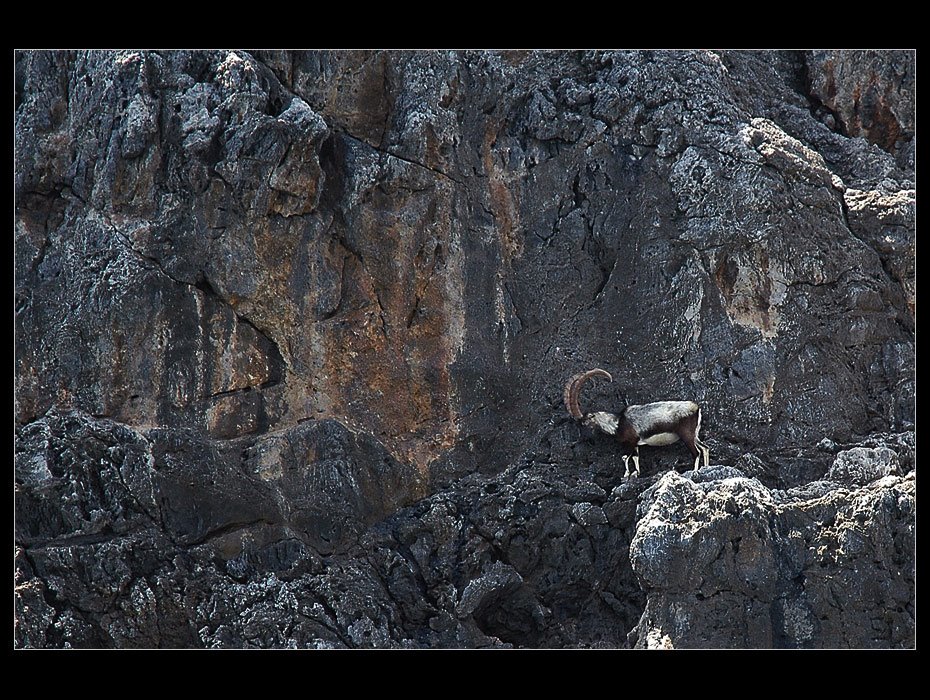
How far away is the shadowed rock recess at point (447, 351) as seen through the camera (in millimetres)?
12695

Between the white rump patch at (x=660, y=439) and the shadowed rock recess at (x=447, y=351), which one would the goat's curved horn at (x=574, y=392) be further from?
the white rump patch at (x=660, y=439)

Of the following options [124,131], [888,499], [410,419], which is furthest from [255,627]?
[888,499]

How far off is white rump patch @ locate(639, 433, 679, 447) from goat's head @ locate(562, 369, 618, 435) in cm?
40

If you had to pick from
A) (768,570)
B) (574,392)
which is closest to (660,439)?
(574,392)

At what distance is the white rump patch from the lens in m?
14.0

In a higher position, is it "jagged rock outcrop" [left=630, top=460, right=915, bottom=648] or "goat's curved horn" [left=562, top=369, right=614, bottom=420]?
"goat's curved horn" [left=562, top=369, right=614, bottom=420]

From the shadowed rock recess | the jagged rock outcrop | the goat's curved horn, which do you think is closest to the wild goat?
the goat's curved horn

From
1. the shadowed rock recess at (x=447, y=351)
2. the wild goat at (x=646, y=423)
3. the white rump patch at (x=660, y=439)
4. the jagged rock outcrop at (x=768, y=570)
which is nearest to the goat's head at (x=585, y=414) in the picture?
the wild goat at (x=646, y=423)

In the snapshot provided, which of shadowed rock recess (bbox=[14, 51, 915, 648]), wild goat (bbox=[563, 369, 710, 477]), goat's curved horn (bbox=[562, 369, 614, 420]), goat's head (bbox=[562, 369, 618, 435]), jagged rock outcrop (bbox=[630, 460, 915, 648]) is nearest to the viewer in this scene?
jagged rock outcrop (bbox=[630, 460, 915, 648])

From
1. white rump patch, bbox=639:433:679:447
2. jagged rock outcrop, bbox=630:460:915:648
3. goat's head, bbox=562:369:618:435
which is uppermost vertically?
goat's head, bbox=562:369:618:435

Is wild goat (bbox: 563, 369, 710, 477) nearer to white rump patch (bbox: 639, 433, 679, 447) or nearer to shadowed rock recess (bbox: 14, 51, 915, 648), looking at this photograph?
white rump patch (bbox: 639, 433, 679, 447)

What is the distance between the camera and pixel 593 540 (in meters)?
13.8

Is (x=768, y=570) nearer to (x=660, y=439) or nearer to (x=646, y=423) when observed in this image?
(x=660, y=439)
